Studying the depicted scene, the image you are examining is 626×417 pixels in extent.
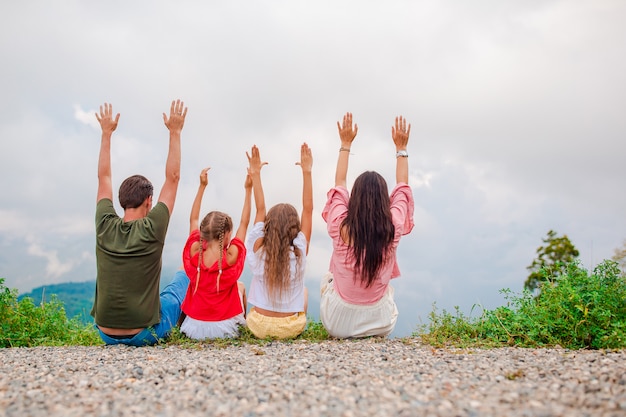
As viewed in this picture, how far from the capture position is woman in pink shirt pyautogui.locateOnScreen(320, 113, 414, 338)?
6848 mm

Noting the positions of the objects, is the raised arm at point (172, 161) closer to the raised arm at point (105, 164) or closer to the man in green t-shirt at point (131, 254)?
the man in green t-shirt at point (131, 254)

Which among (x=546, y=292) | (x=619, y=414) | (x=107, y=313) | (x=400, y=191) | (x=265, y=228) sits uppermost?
(x=400, y=191)

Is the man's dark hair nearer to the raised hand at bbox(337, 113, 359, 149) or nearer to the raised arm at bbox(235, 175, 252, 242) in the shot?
the raised arm at bbox(235, 175, 252, 242)

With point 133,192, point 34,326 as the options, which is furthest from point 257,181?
point 34,326

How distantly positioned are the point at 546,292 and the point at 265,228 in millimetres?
4496

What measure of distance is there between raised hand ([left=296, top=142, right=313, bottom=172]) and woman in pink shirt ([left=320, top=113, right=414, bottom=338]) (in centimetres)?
55

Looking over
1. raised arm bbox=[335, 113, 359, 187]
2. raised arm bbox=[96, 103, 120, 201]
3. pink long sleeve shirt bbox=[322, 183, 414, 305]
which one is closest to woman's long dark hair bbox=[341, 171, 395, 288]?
pink long sleeve shirt bbox=[322, 183, 414, 305]

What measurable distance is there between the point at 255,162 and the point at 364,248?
2452 millimetres

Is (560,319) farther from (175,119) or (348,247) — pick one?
(175,119)

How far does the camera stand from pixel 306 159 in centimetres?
808

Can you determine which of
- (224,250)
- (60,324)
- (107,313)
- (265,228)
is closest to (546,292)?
(265,228)

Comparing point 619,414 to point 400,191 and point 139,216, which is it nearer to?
point 400,191

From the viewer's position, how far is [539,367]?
5105 millimetres

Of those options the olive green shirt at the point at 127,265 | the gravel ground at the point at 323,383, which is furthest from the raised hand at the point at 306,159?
the gravel ground at the point at 323,383
